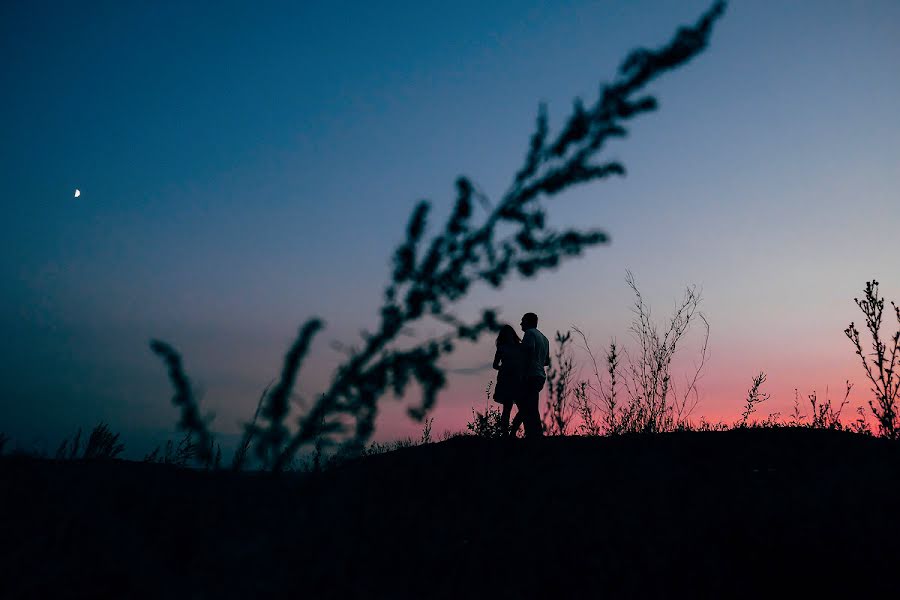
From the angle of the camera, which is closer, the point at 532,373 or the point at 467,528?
the point at 467,528

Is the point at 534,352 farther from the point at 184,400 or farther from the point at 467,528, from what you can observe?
the point at 184,400

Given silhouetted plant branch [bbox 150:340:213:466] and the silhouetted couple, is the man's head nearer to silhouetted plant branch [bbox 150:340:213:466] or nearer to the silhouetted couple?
the silhouetted couple

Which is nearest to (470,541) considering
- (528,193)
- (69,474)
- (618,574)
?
(618,574)

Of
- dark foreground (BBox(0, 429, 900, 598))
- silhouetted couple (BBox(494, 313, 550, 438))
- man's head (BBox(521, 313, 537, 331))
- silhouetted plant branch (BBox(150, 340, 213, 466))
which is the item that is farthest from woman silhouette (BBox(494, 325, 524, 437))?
silhouetted plant branch (BBox(150, 340, 213, 466))

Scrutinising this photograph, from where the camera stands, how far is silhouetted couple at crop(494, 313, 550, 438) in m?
7.87

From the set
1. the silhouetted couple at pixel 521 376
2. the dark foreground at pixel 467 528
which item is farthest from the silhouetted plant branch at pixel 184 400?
the silhouetted couple at pixel 521 376

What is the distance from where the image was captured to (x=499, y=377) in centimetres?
822

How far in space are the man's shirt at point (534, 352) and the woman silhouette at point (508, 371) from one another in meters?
0.09

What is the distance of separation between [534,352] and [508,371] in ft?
1.51

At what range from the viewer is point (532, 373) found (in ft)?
26.0

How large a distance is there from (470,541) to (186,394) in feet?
5.67

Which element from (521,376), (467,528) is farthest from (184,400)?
(521,376)

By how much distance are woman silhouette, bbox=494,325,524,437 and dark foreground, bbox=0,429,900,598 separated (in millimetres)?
Answer: 3660

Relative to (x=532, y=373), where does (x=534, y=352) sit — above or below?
above
